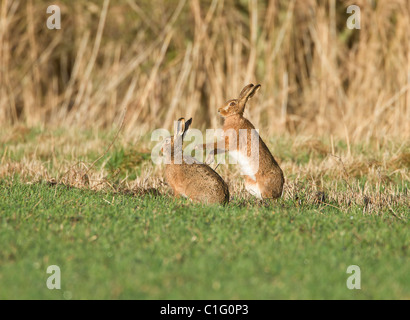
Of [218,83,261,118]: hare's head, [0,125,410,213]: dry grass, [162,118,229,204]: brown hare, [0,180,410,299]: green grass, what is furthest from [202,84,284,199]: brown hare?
[0,180,410,299]: green grass

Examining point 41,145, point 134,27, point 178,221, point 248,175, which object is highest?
point 134,27

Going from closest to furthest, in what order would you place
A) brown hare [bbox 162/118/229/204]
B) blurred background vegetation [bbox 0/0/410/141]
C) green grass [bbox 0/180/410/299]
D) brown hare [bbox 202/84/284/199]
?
green grass [bbox 0/180/410/299], brown hare [bbox 162/118/229/204], brown hare [bbox 202/84/284/199], blurred background vegetation [bbox 0/0/410/141]

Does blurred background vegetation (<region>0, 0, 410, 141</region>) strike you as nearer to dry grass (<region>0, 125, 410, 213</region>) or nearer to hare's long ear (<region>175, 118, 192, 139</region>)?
dry grass (<region>0, 125, 410, 213</region>)

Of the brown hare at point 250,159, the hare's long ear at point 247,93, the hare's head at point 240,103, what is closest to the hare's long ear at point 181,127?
the brown hare at point 250,159

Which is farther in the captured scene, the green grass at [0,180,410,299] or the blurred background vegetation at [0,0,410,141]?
the blurred background vegetation at [0,0,410,141]

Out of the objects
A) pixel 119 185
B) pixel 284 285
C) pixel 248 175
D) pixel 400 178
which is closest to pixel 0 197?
pixel 119 185

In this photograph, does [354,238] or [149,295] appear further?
[354,238]

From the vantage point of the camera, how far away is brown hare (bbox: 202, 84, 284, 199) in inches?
210

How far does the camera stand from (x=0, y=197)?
4.79 metres

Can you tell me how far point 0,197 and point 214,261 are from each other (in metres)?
2.27

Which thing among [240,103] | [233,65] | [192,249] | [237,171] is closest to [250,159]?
[240,103]

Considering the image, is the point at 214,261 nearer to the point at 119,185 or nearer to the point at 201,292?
the point at 201,292

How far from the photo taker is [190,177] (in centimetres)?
509

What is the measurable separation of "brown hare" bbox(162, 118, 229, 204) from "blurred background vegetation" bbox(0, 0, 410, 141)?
290cm
